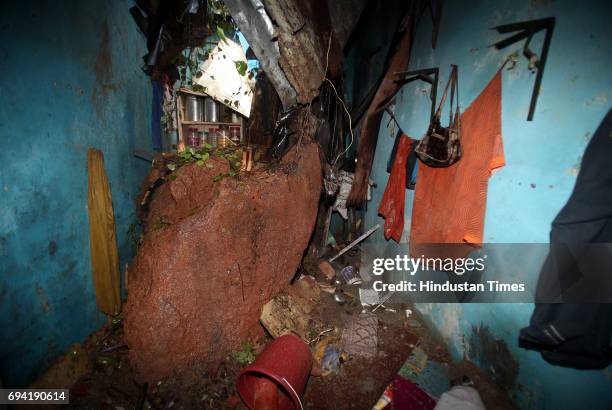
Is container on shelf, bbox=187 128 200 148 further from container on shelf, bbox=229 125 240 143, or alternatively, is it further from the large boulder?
the large boulder

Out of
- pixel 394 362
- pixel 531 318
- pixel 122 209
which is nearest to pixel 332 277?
pixel 394 362

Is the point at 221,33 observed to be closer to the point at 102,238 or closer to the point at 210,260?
the point at 102,238

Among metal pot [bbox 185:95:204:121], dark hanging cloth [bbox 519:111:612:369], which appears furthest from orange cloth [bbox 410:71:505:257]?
metal pot [bbox 185:95:204:121]

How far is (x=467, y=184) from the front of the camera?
94.2 inches

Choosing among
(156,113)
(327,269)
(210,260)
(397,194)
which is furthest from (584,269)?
(156,113)

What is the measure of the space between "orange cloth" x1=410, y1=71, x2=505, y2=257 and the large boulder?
58.9 inches

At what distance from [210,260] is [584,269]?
113 inches

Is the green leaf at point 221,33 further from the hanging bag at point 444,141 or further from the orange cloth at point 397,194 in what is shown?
the hanging bag at point 444,141

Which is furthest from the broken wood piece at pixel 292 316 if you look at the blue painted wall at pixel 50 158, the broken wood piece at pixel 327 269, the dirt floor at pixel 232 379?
the blue painted wall at pixel 50 158

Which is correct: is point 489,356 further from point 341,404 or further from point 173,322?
point 173,322

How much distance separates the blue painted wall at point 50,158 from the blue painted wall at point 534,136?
3777 millimetres

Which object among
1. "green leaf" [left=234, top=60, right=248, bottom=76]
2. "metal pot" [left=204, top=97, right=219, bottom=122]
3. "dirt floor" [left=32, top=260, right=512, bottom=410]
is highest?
"green leaf" [left=234, top=60, right=248, bottom=76]

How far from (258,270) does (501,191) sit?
252 centimetres

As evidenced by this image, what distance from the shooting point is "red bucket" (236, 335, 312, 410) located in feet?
6.73
